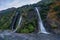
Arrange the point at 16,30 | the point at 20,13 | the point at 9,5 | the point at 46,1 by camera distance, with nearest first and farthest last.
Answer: the point at 16,30 < the point at 20,13 < the point at 46,1 < the point at 9,5

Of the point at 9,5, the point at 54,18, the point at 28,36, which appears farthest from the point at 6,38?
the point at 9,5

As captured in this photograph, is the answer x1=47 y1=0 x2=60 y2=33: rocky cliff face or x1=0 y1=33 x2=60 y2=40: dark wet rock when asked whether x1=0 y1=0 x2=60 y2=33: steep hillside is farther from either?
x1=0 y1=33 x2=60 y2=40: dark wet rock

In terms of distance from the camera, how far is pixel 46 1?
11.9 m

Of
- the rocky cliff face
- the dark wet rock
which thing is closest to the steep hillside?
the rocky cliff face

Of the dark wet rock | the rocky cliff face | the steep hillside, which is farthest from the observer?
the steep hillside

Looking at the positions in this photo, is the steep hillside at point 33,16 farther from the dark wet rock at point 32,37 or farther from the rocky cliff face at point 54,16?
the dark wet rock at point 32,37

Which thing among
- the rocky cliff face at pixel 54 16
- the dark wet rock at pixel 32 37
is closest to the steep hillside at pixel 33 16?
the rocky cliff face at pixel 54 16

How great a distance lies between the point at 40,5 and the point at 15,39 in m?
3.41

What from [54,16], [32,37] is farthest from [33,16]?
[32,37]

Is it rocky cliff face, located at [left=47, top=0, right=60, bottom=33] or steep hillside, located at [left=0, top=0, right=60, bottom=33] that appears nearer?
rocky cliff face, located at [left=47, top=0, right=60, bottom=33]

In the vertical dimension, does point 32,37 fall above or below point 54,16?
below

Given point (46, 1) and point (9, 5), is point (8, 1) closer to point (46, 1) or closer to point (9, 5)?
point (9, 5)

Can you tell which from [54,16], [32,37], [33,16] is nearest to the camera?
[32,37]

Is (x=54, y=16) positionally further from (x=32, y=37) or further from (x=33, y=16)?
(x=32, y=37)
